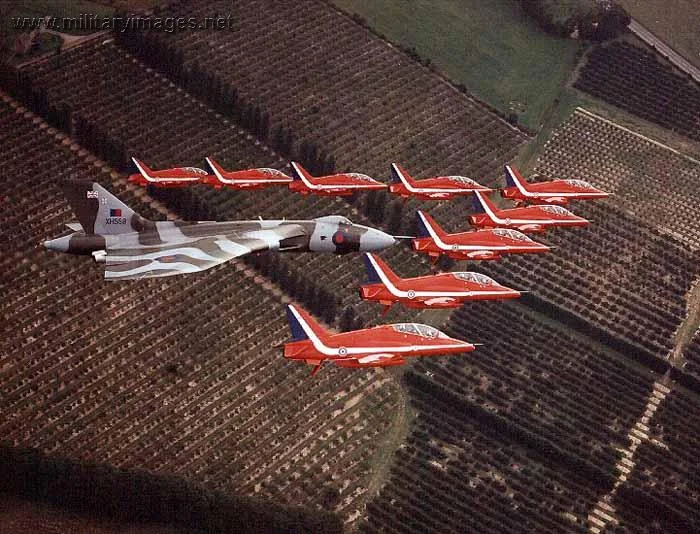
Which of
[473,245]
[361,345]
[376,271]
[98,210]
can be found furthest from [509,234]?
[98,210]

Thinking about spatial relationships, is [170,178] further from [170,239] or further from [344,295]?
[344,295]

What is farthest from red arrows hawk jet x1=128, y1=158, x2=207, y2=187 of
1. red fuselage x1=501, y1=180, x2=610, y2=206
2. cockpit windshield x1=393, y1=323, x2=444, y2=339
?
red fuselage x1=501, y1=180, x2=610, y2=206

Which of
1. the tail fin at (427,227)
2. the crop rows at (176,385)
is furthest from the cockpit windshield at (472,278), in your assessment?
the crop rows at (176,385)

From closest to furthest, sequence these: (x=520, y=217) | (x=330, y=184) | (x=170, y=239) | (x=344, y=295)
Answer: (x=170, y=239), (x=520, y=217), (x=330, y=184), (x=344, y=295)

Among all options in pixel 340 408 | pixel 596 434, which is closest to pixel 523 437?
pixel 596 434

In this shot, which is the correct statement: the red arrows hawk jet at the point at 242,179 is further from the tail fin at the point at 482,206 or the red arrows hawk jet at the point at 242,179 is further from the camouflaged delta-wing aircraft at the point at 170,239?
the tail fin at the point at 482,206

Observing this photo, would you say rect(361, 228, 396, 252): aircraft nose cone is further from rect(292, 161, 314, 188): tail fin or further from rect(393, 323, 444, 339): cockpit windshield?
rect(292, 161, 314, 188): tail fin

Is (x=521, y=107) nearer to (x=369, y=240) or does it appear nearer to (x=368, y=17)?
(x=368, y=17)
